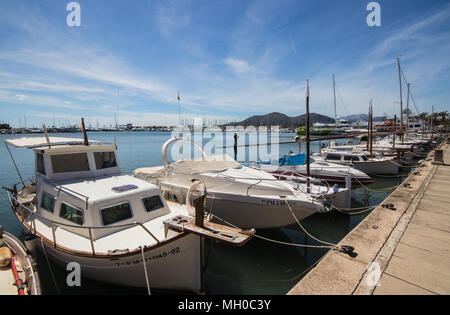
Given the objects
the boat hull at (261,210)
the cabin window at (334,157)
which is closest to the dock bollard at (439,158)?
the cabin window at (334,157)

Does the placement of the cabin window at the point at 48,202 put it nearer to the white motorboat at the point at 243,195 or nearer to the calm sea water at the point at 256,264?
the calm sea water at the point at 256,264

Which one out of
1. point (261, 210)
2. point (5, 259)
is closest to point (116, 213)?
point (5, 259)

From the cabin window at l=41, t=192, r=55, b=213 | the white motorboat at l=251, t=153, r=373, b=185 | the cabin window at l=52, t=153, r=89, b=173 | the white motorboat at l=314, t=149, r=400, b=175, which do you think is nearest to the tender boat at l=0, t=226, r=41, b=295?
the cabin window at l=41, t=192, r=55, b=213

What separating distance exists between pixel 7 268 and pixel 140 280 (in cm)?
295

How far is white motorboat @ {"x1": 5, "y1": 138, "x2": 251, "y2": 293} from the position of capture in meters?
5.29

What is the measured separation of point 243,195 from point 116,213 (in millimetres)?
4651

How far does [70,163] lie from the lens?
26.8ft

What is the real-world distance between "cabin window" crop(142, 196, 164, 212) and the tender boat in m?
2.90
